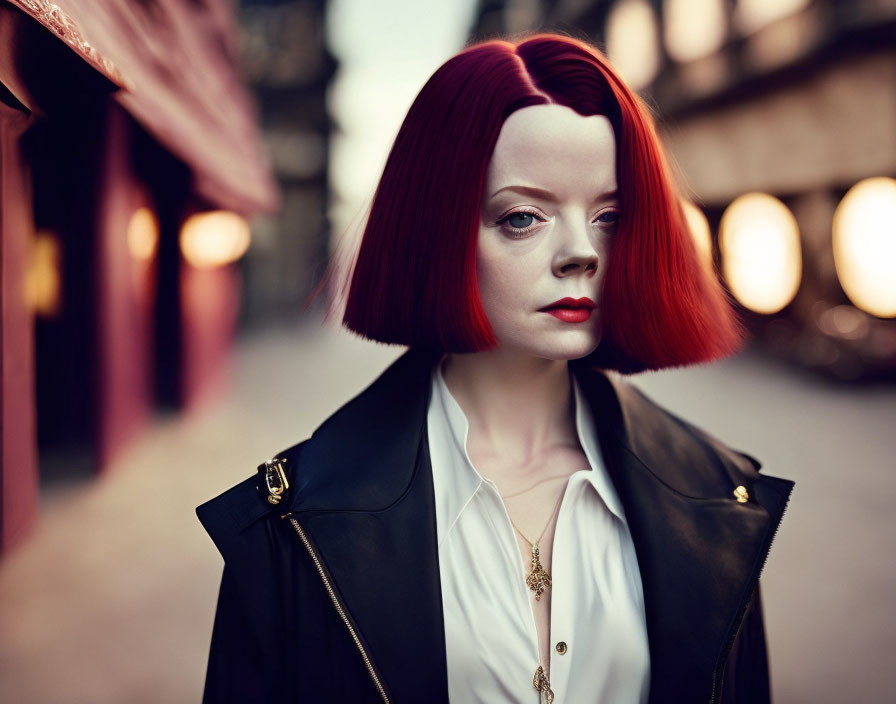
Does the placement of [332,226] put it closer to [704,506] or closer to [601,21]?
[601,21]

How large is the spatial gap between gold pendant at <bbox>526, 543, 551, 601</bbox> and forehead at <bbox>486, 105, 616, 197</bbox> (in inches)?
28.2

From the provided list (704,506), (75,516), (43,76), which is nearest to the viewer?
(704,506)

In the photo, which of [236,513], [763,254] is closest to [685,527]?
[236,513]

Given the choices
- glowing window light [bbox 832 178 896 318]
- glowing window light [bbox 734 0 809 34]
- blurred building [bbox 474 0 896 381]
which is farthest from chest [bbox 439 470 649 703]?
glowing window light [bbox 734 0 809 34]

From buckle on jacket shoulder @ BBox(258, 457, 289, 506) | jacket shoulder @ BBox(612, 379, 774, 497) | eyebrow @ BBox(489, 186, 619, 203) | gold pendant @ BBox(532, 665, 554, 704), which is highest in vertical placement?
eyebrow @ BBox(489, 186, 619, 203)

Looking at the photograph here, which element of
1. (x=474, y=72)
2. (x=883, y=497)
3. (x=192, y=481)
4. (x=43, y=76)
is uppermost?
(x=43, y=76)

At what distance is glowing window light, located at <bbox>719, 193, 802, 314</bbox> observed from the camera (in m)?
9.66

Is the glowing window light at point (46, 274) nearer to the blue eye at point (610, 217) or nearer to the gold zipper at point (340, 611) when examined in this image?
the gold zipper at point (340, 611)

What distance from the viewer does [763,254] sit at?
9.97 m

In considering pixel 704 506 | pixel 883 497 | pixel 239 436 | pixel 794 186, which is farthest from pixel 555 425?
pixel 794 186

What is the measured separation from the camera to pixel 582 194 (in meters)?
1.25

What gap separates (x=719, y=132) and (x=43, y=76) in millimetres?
11786

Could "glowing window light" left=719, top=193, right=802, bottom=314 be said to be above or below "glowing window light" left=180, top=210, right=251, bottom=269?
below

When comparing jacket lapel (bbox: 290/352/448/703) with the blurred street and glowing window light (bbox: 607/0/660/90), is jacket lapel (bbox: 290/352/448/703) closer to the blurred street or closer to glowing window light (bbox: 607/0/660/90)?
the blurred street
